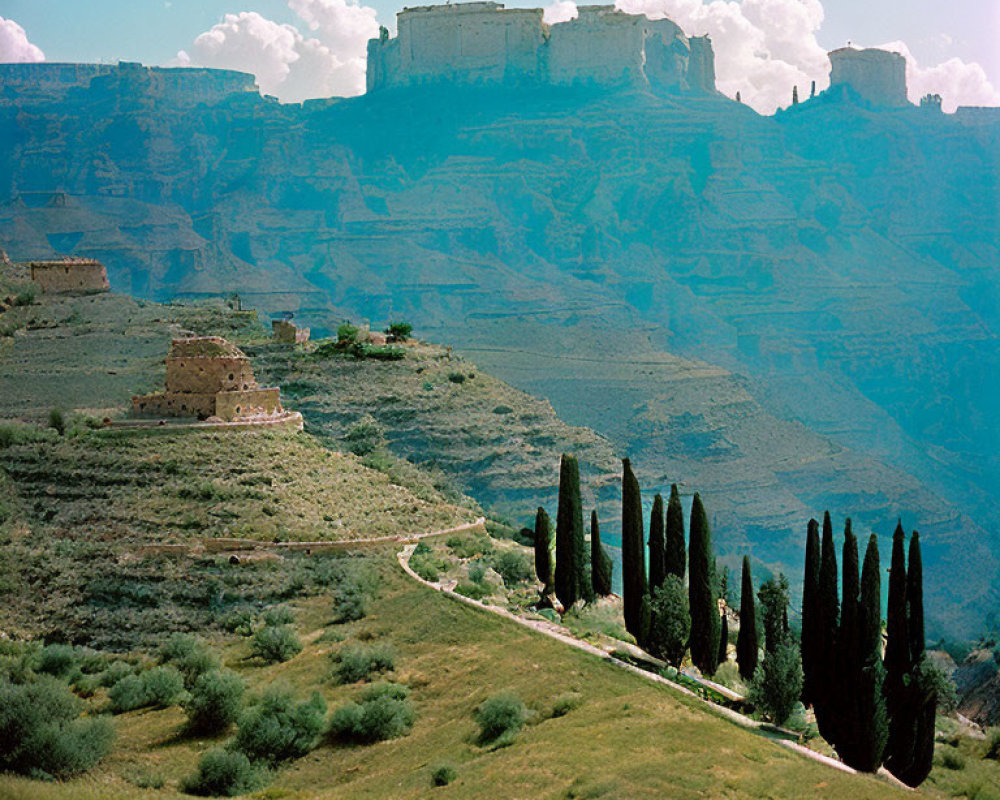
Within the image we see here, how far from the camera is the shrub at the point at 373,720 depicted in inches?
1131

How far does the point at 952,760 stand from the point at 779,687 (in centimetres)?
987

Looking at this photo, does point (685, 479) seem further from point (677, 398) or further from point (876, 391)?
point (876, 391)

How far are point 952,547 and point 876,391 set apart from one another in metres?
44.6

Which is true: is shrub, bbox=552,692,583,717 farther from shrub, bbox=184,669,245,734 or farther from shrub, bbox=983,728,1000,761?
shrub, bbox=983,728,1000,761

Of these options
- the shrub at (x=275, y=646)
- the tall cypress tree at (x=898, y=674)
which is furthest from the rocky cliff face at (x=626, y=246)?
the shrub at (x=275, y=646)

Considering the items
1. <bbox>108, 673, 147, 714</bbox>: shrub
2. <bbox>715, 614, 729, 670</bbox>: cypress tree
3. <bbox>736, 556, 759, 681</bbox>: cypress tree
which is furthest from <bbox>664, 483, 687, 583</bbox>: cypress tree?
<bbox>108, 673, 147, 714</bbox>: shrub

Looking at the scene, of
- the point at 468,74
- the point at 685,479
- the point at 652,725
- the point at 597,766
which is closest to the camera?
the point at 597,766

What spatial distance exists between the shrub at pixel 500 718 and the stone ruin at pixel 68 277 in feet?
225

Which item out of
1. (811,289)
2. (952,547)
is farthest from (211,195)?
(952,547)

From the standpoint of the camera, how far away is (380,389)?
75.9 metres

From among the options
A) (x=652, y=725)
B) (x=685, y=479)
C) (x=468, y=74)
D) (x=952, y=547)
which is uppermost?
(x=468, y=74)

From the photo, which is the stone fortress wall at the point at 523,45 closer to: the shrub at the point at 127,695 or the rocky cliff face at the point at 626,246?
the rocky cliff face at the point at 626,246

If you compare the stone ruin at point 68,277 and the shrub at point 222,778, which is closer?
the shrub at point 222,778

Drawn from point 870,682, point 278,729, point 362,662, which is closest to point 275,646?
point 362,662
